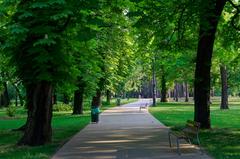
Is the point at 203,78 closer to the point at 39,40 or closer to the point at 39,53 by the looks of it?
the point at 39,53

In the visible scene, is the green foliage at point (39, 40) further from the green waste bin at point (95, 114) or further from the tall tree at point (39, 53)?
the green waste bin at point (95, 114)

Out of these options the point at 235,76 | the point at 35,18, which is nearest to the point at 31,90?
the point at 35,18

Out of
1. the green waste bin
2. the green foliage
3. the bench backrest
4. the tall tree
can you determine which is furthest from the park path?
the green waste bin

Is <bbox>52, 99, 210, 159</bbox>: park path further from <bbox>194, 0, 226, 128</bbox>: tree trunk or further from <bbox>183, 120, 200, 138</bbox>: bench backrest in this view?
<bbox>194, 0, 226, 128</bbox>: tree trunk

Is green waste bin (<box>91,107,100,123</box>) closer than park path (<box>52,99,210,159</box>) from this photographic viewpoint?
No

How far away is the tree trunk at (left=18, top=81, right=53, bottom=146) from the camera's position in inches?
714

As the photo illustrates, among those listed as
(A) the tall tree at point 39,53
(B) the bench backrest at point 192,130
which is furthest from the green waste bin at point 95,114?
(B) the bench backrest at point 192,130

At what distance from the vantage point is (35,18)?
15133 mm

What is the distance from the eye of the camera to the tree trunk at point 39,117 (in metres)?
18.1

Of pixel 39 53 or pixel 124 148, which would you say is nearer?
pixel 39 53

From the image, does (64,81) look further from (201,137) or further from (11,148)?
(201,137)

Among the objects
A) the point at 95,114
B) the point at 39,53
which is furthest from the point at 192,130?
the point at 95,114

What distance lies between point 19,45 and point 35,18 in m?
2.35

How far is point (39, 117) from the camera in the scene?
18.4 m
